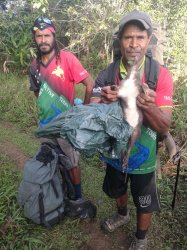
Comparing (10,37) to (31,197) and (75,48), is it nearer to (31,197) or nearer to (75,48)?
(75,48)

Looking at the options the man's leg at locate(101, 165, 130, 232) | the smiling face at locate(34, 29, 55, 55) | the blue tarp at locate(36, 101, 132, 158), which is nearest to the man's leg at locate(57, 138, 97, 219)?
the man's leg at locate(101, 165, 130, 232)

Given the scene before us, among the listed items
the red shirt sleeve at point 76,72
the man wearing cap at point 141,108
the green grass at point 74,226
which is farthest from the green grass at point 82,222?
the red shirt sleeve at point 76,72

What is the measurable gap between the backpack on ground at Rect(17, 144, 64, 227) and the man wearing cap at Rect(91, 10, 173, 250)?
546mm

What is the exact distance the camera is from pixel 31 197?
2947mm

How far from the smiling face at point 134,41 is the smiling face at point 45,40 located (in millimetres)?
1258

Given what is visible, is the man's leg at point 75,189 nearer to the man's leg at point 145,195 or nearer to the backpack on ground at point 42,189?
the backpack on ground at point 42,189

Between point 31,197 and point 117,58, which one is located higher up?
point 117,58

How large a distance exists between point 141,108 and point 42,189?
1486 mm

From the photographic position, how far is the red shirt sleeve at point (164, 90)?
218 centimetres

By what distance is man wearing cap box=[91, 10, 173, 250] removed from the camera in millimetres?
2035

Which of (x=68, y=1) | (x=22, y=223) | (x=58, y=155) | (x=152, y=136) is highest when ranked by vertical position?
(x=68, y=1)

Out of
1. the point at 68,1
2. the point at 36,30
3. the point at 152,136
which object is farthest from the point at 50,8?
Answer: the point at 152,136

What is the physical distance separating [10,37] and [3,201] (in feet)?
17.9

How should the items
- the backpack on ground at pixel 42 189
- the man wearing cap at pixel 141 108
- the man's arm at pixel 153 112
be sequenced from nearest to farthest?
the man's arm at pixel 153 112
the man wearing cap at pixel 141 108
the backpack on ground at pixel 42 189
